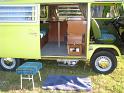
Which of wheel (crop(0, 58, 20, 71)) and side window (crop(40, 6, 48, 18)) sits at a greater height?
side window (crop(40, 6, 48, 18))

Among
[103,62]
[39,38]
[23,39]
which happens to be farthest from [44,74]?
[103,62]

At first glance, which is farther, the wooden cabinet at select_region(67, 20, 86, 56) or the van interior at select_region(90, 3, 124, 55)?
the van interior at select_region(90, 3, 124, 55)

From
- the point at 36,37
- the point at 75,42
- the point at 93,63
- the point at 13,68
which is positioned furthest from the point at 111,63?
the point at 13,68

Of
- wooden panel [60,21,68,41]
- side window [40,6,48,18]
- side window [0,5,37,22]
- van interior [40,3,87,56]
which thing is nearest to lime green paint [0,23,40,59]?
side window [0,5,37,22]

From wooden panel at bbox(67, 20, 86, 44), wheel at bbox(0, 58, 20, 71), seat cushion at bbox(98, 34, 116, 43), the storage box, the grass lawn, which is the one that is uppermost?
→ wooden panel at bbox(67, 20, 86, 44)

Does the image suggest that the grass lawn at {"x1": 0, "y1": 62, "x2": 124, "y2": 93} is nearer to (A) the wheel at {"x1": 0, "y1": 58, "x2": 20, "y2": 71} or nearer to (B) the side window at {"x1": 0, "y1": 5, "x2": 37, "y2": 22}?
(A) the wheel at {"x1": 0, "y1": 58, "x2": 20, "y2": 71}

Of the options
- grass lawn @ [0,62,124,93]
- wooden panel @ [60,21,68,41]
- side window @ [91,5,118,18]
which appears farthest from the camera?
wooden panel @ [60,21,68,41]

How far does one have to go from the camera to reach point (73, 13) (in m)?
11.0

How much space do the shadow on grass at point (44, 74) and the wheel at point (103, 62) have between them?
23 centimetres

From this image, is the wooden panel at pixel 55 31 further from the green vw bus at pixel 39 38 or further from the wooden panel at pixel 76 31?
the wooden panel at pixel 76 31

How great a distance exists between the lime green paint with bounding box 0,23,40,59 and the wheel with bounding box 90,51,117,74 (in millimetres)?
1607

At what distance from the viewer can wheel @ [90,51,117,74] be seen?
945 centimetres

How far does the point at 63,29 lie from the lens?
1183 centimetres

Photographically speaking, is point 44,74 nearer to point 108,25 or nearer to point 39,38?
point 39,38
